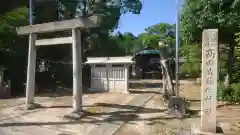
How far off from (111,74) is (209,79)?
11243 mm

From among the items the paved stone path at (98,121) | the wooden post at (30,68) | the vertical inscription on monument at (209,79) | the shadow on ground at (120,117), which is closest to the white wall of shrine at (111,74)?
the paved stone path at (98,121)

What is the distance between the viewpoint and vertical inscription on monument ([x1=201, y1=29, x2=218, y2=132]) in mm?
6824

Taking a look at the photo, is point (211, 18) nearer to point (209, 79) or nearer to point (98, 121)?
point (209, 79)

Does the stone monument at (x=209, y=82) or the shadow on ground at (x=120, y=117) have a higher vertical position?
the stone monument at (x=209, y=82)

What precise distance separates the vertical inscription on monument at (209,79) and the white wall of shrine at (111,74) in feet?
32.6

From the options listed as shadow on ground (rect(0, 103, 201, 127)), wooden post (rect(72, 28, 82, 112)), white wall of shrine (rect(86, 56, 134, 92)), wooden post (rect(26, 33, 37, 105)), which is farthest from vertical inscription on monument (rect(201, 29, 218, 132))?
white wall of shrine (rect(86, 56, 134, 92))

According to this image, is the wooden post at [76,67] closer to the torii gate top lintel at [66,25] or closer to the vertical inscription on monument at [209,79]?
the torii gate top lintel at [66,25]

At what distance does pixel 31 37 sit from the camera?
11352 millimetres

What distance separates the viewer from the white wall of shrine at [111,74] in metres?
17.1

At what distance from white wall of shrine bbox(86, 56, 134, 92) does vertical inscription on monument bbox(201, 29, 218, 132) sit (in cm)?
994

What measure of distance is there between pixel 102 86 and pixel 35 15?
738cm

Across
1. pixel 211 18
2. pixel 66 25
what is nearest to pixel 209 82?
pixel 211 18

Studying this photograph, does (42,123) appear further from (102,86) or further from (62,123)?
(102,86)

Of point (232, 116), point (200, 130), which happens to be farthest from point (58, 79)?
point (200, 130)
